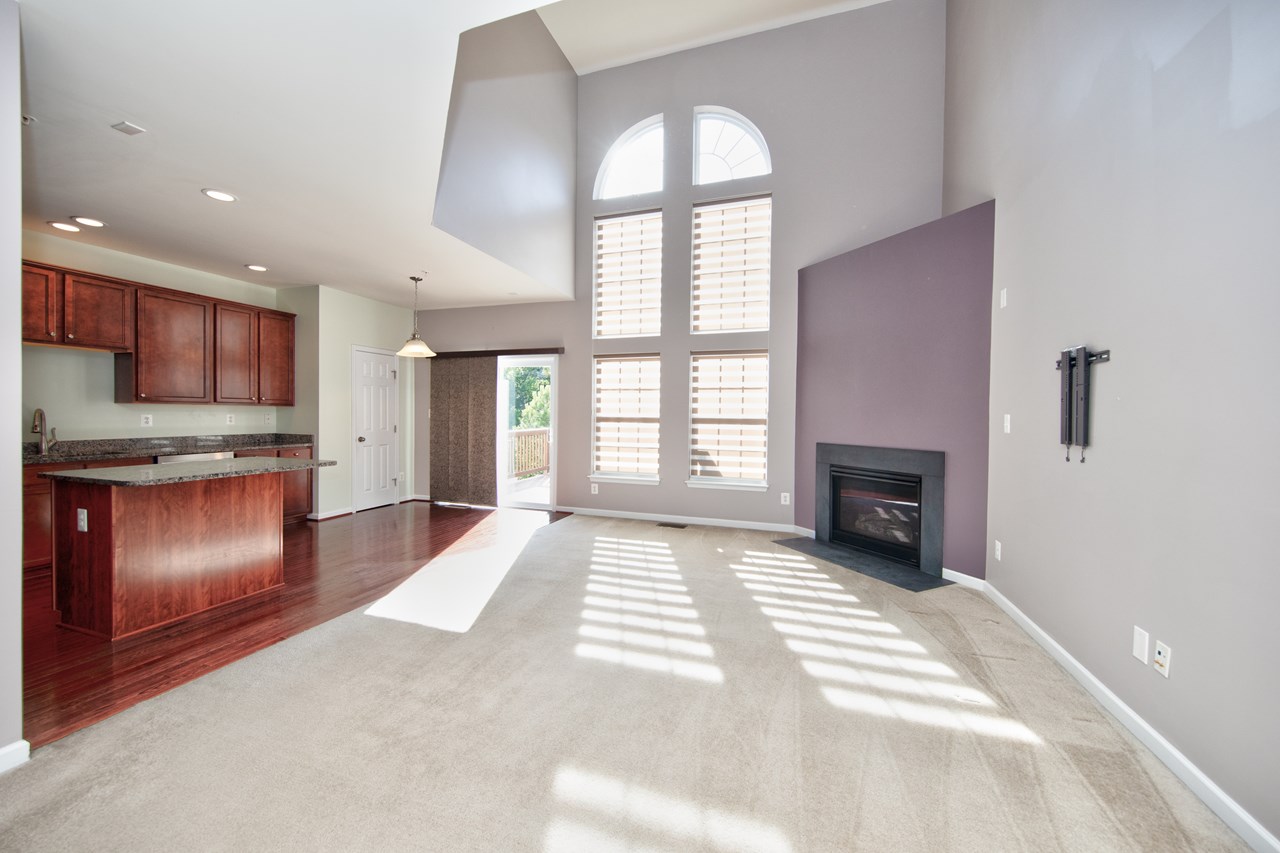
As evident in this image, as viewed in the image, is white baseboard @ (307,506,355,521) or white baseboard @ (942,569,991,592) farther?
white baseboard @ (307,506,355,521)

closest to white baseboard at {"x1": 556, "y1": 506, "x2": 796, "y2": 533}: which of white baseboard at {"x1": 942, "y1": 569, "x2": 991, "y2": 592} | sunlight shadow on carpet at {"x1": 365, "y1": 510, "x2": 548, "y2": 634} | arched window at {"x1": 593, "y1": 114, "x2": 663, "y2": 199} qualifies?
sunlight shadow on carpet at {"x1": 365, "y1": 510, "x2": 548, "y2": 634}

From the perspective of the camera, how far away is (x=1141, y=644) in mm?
2045

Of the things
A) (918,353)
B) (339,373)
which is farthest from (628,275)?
(339,373)

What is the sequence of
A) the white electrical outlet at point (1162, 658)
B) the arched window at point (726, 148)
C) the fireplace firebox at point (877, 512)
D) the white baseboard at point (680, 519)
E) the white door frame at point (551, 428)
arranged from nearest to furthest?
the white electrical outlet at point (1162, 658) < the fireplace firebox at point (877, 512) < the white baseboard at point (680, 519) < the arched window at point (726, 148) < the white door frame at point (551, 428)

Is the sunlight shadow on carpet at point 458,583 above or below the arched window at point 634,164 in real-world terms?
below

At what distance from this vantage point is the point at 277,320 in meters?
5.69

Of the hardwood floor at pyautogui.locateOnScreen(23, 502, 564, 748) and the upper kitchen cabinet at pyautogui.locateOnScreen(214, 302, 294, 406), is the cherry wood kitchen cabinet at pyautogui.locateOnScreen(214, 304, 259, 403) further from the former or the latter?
the hardwood floor at pyautogui.locateOnScreen(23, 502, 564, 748)

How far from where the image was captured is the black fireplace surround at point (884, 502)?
162 inches

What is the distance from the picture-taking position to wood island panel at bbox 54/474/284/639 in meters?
2.76

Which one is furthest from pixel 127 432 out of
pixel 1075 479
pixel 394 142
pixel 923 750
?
pixel 1075 479

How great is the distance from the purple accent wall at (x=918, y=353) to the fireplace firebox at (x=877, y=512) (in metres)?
0.29

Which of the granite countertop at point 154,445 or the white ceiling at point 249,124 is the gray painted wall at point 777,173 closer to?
the white ceiling at point 249,124

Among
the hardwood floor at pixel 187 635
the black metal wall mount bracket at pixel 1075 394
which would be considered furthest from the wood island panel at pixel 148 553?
the black metal wall mount bracket at pixel 1075 394

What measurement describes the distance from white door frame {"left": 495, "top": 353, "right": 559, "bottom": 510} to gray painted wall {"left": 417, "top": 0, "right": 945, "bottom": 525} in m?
0.10
